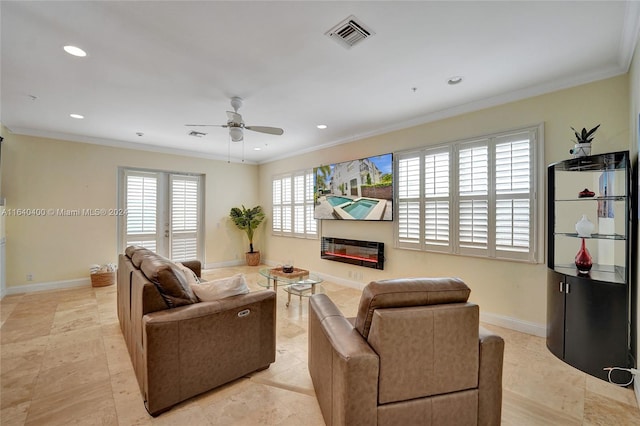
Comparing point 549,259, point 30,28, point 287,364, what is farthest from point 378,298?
point 30,28

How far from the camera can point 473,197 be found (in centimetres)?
369

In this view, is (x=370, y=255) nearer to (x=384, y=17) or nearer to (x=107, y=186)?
(x=384, y=17)

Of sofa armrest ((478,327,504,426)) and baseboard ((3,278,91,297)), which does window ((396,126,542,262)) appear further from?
baseboard ((3,278,91,297))

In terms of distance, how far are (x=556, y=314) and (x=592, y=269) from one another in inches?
22.1

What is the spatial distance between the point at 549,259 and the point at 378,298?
233cm

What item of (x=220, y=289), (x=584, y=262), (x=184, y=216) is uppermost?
(x=184, y=216)

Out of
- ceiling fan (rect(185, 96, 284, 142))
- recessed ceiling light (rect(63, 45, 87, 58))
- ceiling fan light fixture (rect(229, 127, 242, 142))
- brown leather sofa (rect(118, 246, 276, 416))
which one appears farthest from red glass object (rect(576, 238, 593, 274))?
recessed ceiling light (rect(63, 45, 87, 58))

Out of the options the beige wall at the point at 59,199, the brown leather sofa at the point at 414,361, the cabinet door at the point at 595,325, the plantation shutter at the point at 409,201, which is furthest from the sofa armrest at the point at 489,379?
the beige wall at the point at 59,199

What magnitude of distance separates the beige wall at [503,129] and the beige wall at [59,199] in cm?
451

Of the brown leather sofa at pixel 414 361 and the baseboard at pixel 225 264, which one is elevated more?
the brown leather sofa at pixel 414 361

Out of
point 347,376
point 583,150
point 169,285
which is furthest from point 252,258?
point 583,150

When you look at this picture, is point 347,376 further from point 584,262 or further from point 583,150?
point 583,150

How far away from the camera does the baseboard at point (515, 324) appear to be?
321 cm

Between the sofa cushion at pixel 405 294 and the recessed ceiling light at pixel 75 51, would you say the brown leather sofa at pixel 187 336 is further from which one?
the recessed ceiling light at pixel 75 51
